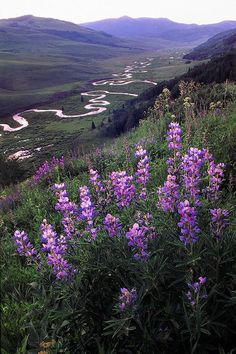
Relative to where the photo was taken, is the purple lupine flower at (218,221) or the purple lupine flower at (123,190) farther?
the purple lupine flower at (123,190)

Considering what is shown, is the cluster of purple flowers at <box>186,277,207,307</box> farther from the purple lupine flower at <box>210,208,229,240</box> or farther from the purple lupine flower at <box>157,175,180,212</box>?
the purple lupine flower at <box>157,175,180,212</box>

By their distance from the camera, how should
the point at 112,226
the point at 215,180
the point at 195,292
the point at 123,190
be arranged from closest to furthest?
the point at 195,292 < the point at 112,226 < the point at 215,180 < the point at 123,190

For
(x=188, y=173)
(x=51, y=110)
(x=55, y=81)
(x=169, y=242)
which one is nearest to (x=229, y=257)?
(x=169, y=242)

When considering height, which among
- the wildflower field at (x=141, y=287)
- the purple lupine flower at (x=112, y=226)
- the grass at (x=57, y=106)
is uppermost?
the purple lupine flower at (x=112, y=226)

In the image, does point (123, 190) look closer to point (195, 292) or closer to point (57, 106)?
point (195, 292)

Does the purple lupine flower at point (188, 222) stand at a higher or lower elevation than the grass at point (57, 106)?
higher

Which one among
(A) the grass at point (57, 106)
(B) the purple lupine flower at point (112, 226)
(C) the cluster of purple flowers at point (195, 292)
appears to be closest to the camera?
(C) the cluster of purple flowers at point (195, 292)

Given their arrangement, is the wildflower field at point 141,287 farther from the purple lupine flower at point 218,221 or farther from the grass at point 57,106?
the grass at point 57,106

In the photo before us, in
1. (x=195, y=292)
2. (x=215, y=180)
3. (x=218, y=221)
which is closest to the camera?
(x=195, y=292)

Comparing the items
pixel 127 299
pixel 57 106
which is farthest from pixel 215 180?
pixel 57 106

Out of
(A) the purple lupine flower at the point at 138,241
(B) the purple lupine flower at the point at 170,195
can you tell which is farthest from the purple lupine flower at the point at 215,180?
(A) the purple lupine flower at the point at 138,241

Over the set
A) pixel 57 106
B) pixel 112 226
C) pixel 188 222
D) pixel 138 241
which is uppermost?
pixel 188 222

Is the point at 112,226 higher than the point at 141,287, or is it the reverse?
the point at 112,226

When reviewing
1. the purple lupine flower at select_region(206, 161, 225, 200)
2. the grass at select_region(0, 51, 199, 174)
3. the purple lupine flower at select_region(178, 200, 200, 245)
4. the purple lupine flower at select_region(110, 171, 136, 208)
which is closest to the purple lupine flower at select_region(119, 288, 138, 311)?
the purple lupine flower at select_region(178, 200, 200, 245)
